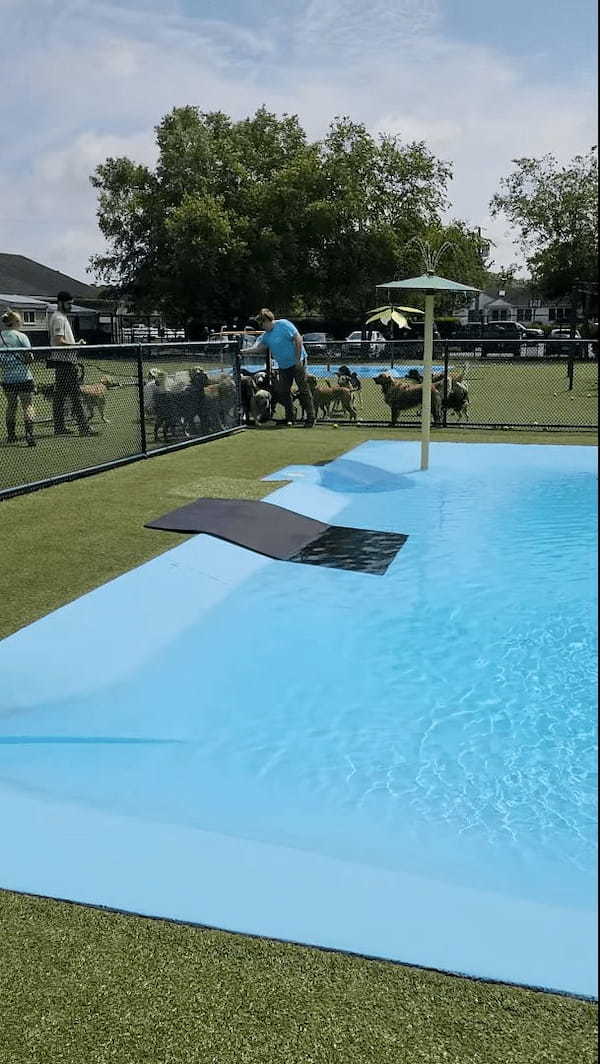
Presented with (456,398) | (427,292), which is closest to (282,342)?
(456,398)

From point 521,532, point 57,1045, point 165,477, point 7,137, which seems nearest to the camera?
point 57,1045

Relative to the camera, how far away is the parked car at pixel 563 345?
14.3 m

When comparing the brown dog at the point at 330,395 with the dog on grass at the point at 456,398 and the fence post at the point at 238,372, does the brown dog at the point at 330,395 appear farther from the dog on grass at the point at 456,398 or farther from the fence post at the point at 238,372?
the dog on grass at the point at 456,398

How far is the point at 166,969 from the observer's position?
2301 millimetres

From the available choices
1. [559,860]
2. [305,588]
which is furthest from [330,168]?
[559,860]

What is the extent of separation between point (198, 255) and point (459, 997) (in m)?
44.6

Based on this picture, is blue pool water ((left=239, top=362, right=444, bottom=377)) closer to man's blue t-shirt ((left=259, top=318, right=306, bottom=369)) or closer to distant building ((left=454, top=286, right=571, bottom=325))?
man's blue t-shirt ((left=259, top=318, right=306, bottom=369))

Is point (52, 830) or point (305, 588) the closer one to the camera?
point (52, 830)

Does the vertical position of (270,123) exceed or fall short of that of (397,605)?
it exceeds it

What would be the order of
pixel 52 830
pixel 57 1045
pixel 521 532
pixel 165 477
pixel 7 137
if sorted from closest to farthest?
pixel 57 1045, pixel 52 830, pixel 7 137, pixel 521 532, pixel 165 477

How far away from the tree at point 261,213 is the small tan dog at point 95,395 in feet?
106

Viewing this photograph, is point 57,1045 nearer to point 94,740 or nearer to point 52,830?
point 52,830

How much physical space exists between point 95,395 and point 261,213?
3586 centimetres

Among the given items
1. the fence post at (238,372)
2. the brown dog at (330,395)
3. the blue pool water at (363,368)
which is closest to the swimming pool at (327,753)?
the fence post at (238,372)
